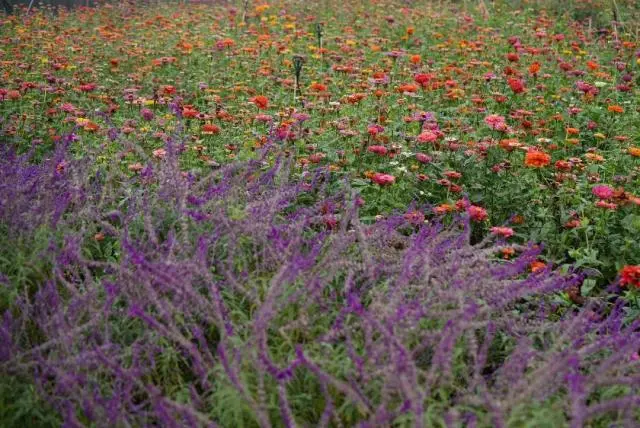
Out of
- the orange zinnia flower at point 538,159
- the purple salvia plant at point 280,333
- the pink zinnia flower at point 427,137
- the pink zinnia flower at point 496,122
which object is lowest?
the purple salvia plant at point 280,333

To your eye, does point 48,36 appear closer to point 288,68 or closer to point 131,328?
point 288,68

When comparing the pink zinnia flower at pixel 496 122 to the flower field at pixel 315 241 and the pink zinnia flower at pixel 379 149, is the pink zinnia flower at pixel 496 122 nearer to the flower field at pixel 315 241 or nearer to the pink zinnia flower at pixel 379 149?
the flower field at pixel 315 241

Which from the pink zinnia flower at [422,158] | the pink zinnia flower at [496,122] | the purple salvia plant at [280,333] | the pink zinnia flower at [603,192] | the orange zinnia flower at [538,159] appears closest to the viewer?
the purple salvia plant at [280,333]

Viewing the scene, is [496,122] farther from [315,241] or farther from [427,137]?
[315,241]

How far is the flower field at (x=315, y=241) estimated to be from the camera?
2225mm

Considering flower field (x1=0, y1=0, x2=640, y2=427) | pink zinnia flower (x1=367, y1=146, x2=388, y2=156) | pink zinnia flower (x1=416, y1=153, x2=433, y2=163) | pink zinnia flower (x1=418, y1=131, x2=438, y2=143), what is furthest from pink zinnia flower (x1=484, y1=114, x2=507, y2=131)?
pink zinnia flower (x1=367, y1=146, x2=388, y2=156)

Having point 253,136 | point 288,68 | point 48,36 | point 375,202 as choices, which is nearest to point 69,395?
point 375,202

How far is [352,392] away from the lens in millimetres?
1998

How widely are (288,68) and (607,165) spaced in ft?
10.4

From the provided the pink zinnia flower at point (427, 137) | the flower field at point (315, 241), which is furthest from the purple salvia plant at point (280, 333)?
the pink zinnia flower at point (427, 137)

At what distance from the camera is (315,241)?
3.02 meters

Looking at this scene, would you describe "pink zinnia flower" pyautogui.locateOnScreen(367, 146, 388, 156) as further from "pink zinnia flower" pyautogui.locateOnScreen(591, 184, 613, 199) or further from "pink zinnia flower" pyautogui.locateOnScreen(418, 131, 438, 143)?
"pink zinnia flower" pyautogui.locateOnScreen(591, 184, 613, 199)

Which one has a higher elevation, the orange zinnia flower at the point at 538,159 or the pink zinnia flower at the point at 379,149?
the orange zinnia flower at the point at 538,159

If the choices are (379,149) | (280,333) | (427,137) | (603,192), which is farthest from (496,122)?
(280,333)
